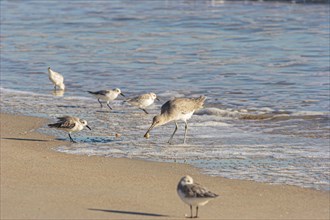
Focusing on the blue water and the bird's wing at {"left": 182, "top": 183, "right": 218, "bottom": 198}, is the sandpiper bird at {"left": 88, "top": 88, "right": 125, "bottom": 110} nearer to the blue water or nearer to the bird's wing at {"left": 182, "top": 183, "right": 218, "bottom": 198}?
the blue water

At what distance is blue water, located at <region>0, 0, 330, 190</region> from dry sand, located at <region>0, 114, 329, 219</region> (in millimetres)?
482

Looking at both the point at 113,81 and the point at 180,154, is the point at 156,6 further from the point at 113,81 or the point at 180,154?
the point at 180,154

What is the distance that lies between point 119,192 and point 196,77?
863 centimetres

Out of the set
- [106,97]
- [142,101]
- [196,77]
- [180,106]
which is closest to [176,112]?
[180,106]

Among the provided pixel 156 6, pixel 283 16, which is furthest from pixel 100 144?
pixel 156 6

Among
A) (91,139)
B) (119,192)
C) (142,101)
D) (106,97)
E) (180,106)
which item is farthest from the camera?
(106,97)

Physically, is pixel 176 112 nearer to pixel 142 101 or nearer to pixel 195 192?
pixel 142 101

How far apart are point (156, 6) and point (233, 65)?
45.3 ft

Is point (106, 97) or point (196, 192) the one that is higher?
point (196, 192)

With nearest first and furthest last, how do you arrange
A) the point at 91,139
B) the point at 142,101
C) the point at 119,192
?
1. the point at 119,192
2. the point at 91,139
3. the point at 142,101

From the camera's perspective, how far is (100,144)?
11.5 m

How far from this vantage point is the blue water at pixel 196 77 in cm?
1109

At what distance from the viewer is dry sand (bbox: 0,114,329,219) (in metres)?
8.07

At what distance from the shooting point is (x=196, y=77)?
1728 centimetres
